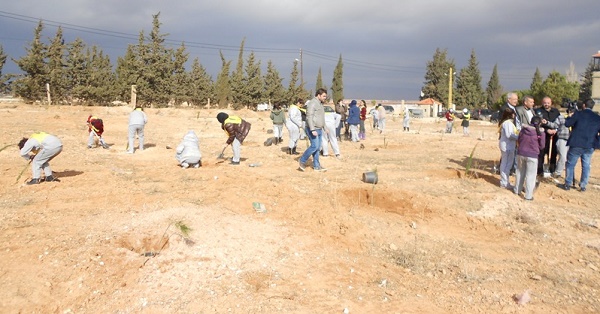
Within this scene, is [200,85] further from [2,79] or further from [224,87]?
[2,79]

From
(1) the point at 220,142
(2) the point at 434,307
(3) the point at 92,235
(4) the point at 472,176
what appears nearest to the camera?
(2) the point at 434,307

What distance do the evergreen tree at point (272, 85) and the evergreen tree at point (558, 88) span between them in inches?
1099

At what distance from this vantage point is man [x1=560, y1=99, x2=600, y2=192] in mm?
7594

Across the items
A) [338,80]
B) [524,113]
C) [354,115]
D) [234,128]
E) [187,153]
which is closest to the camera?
[524,113]

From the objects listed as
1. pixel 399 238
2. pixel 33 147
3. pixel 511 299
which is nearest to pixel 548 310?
pixel 511 299

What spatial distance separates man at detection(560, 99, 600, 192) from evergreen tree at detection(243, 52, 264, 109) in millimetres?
37461

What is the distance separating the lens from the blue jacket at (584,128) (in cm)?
759

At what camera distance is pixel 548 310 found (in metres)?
3.54

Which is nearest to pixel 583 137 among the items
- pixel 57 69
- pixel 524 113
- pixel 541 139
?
pixel 524 113

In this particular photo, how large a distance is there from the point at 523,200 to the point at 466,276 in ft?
11.3

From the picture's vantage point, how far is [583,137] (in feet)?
25.0

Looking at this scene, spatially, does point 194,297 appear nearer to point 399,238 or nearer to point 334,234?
point 334,234

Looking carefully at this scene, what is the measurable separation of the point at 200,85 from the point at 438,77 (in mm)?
38026

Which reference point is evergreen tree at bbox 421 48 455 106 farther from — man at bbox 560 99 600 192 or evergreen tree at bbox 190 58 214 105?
man at bbox 560 99 600 192
